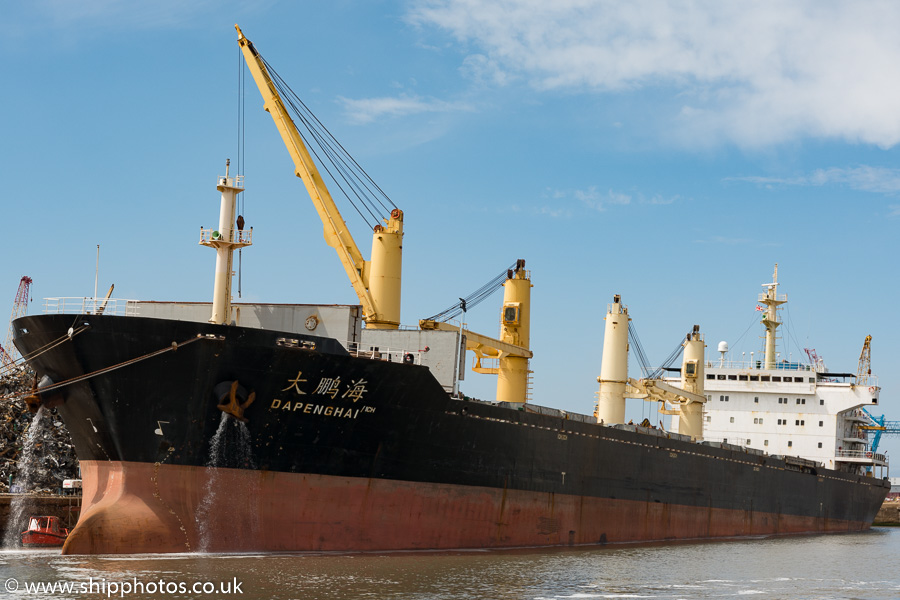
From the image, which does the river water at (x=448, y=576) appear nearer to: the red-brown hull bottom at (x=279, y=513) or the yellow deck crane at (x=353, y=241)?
the red-brown hull bottom at (x=279, y=513)

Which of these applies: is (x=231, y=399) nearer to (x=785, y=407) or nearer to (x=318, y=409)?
(x=318, y=409)

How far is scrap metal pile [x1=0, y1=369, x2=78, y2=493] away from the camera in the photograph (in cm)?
2391

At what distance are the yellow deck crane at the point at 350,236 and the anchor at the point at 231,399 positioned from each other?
6280 millimetres

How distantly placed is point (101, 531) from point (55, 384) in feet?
9.53

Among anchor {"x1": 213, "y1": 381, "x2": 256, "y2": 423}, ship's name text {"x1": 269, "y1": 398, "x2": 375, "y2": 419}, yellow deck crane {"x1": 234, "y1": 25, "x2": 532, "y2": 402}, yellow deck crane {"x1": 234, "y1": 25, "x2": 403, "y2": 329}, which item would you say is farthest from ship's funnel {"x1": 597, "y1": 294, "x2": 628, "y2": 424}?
anchor {"x1": 213, "y1": 381, "x2": 256, "y2": 423}

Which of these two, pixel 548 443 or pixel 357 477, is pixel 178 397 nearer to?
pixel 357 477

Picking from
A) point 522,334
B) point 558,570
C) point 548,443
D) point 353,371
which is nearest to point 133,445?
point 353,371

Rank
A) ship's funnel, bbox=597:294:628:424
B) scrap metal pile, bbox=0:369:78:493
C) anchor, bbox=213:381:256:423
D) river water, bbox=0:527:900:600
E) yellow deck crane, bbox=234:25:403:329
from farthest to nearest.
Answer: ship's funnel, bbox=597:294:628:424, scrap metal pile, bbox=0:369:78:493, yellow deck crane, bbox=234:25:403:329, anchor, bbox=213:381:256:423, river water, bbox=0:527:900:600

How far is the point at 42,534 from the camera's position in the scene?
63.6ft

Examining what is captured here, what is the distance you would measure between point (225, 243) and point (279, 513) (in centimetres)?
548

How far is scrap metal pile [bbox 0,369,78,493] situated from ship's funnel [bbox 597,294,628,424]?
16.0 metres

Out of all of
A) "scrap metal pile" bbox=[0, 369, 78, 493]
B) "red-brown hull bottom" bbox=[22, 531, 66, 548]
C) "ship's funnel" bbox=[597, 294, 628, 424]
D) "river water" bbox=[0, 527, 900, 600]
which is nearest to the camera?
"river water" bbox=[0, 527, 900, 600]

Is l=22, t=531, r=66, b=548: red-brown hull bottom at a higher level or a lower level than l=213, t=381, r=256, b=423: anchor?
lower

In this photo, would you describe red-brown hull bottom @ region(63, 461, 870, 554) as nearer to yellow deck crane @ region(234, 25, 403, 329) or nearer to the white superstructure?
yellow deck crane @ region(234, 25, 403, 329)
